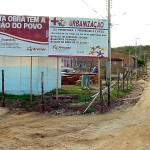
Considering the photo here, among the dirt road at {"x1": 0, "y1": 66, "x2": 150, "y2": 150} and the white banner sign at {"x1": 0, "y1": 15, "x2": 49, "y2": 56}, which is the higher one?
the white banner sign at {"x1": 0, "y1": 15, "x2": 49, "y2": 56}

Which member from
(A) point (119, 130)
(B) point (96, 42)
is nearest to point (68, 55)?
(B) point (96, 42)

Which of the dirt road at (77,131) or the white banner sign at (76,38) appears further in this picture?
the white banner sign at (76,38)

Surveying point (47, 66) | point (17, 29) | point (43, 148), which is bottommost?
point (43, 148)

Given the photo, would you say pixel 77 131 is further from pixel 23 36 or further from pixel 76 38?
pixel 23 36

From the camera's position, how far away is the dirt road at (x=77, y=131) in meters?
10.6

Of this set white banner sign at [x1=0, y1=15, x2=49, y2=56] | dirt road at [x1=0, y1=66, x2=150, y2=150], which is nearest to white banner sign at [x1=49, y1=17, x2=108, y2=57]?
white banner sign at [x1=0, y1=15, x2=49, y2=56]

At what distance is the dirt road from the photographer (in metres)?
10.6

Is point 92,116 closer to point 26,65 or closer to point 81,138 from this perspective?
point 81,138

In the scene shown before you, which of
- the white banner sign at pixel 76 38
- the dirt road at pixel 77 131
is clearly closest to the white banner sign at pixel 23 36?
the white banner sign at pixel 76 38

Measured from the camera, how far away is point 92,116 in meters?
16.4

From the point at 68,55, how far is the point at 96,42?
1.56 metres

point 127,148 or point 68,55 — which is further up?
point 68,55

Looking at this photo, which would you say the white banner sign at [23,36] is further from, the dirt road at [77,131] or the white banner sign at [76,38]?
the dirt road at [77,131]

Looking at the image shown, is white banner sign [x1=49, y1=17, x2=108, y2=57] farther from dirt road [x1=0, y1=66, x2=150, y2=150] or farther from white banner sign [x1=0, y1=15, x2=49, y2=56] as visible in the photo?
dirt road [x1=0, y1=66, x2=150, y2=150]
